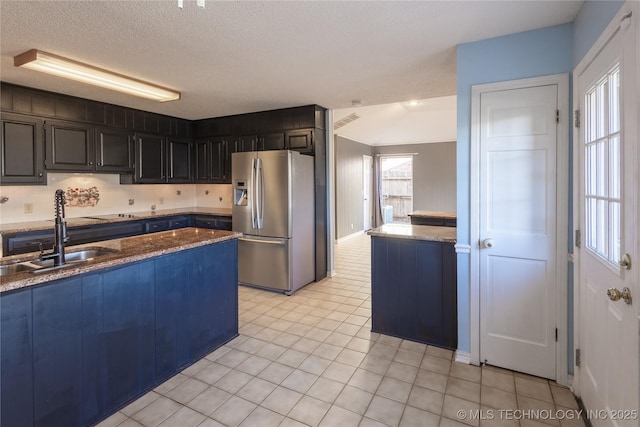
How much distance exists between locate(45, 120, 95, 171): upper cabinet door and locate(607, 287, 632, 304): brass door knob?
16.1ft

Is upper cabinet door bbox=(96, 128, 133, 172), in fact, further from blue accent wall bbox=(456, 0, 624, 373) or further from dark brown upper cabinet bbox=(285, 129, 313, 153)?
blue accent wall bbox=(456, 0, 624, 373)

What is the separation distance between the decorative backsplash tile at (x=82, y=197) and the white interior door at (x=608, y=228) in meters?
5.28

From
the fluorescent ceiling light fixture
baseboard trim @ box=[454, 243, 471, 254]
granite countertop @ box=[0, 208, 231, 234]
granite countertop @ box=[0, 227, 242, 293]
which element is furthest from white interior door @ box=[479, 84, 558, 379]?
granite countertop @ box=[0, 208, 231, 234]

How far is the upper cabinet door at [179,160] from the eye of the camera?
199 inches

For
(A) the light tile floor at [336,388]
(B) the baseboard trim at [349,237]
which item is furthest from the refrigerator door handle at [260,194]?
(B) the baseboard trim at [349,237]

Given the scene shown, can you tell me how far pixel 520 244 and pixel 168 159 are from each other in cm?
474

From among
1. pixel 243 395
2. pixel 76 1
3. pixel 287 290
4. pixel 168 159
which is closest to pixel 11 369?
pixel 243 395

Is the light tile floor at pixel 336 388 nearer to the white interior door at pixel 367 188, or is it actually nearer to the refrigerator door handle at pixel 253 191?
the refrigerator door handle at pixel 253 191

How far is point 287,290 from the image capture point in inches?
158

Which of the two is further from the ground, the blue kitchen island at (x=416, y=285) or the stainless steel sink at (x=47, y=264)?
the stainless steel sink at (x=47, y=264)

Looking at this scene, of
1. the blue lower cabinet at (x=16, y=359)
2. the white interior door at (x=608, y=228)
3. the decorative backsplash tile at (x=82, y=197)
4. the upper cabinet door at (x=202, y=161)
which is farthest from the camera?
the upper cabinet door at (x=202, y=161)

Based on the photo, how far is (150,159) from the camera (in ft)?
15.5

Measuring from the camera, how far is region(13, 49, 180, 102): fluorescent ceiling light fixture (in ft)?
8.34

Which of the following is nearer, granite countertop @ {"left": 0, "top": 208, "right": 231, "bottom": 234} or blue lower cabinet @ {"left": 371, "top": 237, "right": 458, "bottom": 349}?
blue lower cabinet @ {"left": 371, "top": 237, "right": 458, "bottom": 349}
